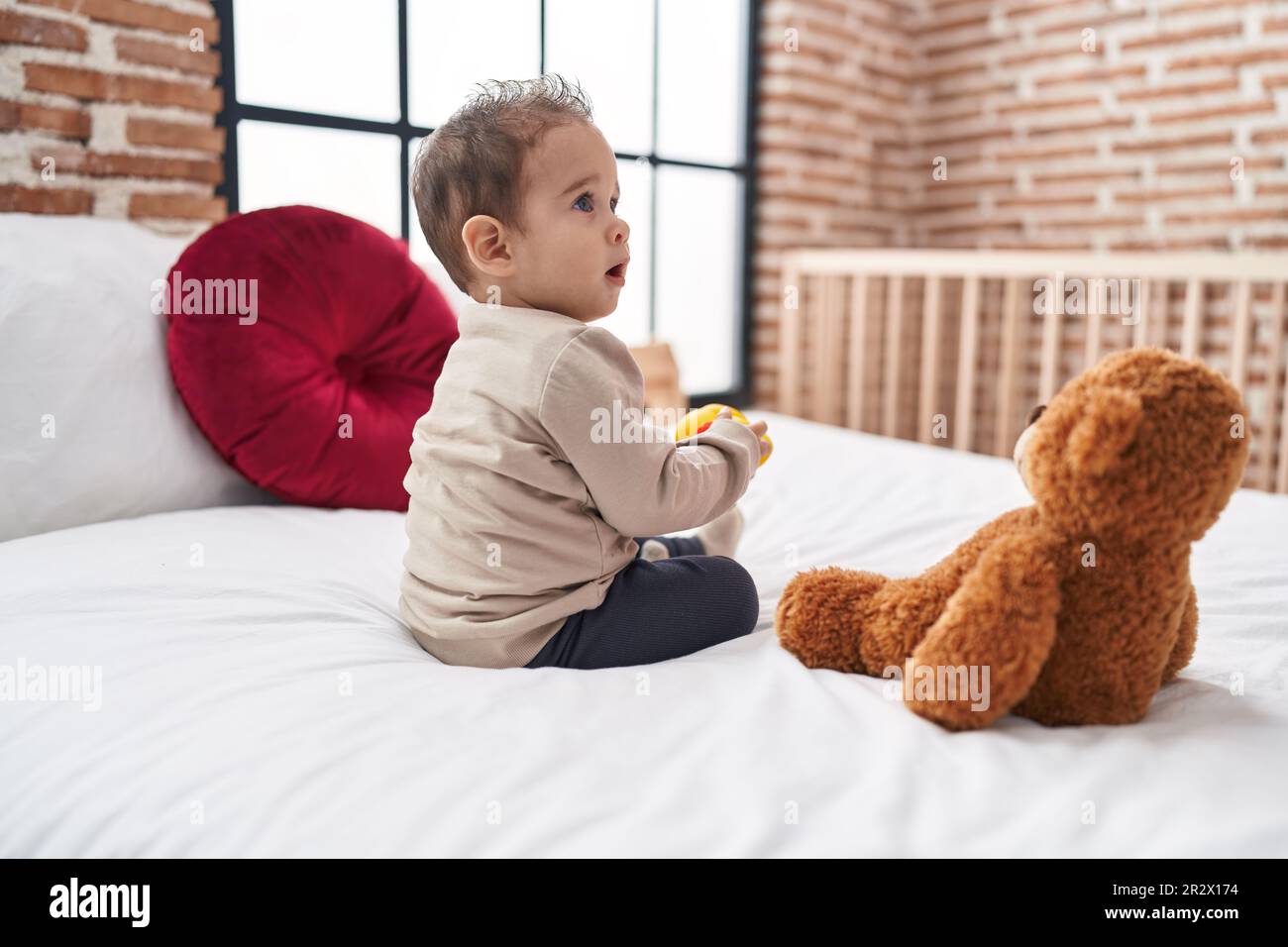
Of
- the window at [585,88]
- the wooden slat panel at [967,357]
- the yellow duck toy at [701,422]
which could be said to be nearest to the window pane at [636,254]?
the window at [585,88]

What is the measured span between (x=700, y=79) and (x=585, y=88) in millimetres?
750

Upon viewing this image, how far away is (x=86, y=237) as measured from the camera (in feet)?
4.57

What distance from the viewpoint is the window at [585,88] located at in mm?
2012

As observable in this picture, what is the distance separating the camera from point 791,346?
2.96 metres

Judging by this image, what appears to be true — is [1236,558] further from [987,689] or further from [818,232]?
[818,232]

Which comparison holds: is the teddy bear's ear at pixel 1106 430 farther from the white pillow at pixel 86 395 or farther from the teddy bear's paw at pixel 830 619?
the white pillow at pixel 86 395

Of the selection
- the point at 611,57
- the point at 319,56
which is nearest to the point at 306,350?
the point at 319,56

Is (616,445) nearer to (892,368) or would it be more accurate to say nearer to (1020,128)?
(892,368)

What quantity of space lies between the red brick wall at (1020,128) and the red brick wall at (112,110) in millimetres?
1639
